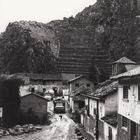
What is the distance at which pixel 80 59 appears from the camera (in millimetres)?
125125

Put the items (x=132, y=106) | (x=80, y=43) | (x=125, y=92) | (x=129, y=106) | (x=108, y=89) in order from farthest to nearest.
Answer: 1. (x=80, y=43)
2. (x=108, y=89)
3. (x=125, y=92)
4. (x=129, y=106)
5. (x=132, y=106)

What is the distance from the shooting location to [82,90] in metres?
60.7

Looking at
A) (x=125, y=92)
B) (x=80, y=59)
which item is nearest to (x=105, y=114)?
(x=125, y=92)

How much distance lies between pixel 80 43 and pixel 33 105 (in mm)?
80978

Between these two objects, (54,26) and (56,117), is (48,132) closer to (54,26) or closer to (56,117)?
(56,117)

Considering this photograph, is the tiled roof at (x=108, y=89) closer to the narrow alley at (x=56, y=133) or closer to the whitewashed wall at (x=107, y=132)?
the whitewashed wall at (x=107, y=132)

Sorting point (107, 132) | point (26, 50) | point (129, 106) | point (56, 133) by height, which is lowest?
point (56, 133)

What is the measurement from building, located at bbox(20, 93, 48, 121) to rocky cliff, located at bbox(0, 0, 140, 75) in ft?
206

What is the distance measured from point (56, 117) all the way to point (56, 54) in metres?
69.5

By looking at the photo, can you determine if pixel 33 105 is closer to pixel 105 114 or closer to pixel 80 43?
pixel 105 114

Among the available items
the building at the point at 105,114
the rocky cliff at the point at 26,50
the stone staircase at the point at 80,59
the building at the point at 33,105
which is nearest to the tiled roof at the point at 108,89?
the building at the point at 105,114

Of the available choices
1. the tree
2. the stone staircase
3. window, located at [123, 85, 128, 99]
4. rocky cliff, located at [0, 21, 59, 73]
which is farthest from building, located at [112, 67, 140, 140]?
rocky cliff, located at [0, 21, 59, 73]

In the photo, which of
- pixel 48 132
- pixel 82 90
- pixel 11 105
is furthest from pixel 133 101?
pixel 82 90

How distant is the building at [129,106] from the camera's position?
834 inches
